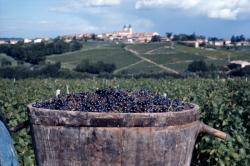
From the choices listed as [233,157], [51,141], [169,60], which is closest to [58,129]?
[51,141]

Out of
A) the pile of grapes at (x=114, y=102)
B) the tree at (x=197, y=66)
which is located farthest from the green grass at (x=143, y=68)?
the pile of grapes at (x=114, y=102)

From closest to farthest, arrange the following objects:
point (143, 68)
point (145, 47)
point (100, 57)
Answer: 1. point (143, 68)
2. point (100, 57)
3. point (145, 47)

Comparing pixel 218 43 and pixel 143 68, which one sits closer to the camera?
pixel 143 68

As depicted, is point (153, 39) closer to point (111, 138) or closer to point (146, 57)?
point (146, 57)

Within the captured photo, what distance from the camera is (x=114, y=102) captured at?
3.29m

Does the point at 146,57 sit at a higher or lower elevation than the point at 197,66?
lower

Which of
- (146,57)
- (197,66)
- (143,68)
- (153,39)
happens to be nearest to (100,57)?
(146,57)

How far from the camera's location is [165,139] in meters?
3.21

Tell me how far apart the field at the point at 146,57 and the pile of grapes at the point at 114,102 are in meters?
63.6

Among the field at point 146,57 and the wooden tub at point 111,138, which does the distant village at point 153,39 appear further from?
the wooden tub at point 111,138

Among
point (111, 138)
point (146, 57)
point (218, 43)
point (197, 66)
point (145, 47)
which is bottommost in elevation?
point (218, 43)

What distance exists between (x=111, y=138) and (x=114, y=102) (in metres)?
0.26

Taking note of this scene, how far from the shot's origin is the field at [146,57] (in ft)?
234

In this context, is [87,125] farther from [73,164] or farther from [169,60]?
[169,60]
